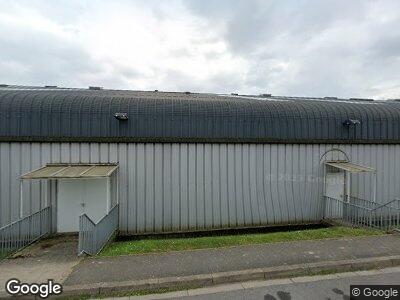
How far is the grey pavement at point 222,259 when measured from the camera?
590 centimetres

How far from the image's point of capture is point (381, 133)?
12.4 meters

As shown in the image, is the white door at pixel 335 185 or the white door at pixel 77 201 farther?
the white door at pixel 335 185

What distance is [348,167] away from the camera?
11117 millimetres

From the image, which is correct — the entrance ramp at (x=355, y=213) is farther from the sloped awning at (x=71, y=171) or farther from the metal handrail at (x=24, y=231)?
the metal handrail at (x=24, y=231)

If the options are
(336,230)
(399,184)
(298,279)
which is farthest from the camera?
(399,184)

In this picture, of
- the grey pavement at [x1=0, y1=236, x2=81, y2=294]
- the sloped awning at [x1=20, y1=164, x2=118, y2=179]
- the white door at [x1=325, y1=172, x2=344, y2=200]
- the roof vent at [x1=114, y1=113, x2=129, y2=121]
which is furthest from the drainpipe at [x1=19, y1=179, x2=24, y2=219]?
the white door at [x1=325, y1=172, x2=344, y2=200]

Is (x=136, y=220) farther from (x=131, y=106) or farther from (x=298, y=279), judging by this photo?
(x=298, y=279)

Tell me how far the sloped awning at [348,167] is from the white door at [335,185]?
0.50 meters

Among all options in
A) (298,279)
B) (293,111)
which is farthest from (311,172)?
(298,279)

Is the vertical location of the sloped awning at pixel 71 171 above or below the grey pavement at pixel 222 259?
above

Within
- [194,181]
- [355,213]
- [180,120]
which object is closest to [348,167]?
[355,213]

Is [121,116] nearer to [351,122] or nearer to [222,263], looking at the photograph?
[222,263]

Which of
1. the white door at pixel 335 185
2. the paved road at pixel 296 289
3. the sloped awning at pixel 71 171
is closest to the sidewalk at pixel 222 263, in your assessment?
the paved road at pixel 296 289

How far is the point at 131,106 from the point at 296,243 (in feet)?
23.6
